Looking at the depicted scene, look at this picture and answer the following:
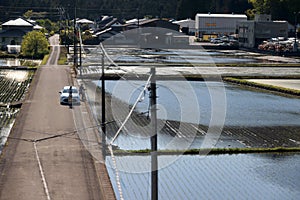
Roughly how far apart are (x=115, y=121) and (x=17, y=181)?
17.5 feet

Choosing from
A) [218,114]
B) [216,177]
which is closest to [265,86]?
[218,114]

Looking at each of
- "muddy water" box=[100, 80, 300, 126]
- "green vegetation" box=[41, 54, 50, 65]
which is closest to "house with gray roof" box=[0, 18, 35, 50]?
"green vegetation" box=[41, 54, 50, 65]

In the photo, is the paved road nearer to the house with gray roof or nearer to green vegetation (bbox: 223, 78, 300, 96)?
green vegetation (bbox: 223, 78, 300, 96)

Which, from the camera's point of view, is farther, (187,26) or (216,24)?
(187,26)

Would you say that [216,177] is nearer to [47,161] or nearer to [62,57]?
[47,161]

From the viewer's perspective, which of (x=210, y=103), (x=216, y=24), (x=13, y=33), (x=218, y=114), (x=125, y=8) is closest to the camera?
(x=218, y=114)

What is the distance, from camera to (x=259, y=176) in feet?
30.2

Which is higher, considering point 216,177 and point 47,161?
point 47,161

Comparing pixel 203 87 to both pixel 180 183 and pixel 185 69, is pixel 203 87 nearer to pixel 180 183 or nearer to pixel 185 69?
pixel 185 69

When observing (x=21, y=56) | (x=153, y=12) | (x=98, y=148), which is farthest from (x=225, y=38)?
(x=98, y=148)

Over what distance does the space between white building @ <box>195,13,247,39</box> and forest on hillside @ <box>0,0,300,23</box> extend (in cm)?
347

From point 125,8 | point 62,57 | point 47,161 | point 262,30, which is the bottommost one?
point 62,57

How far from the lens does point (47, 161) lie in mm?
9266

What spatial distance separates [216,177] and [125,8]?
56974 millimetres
